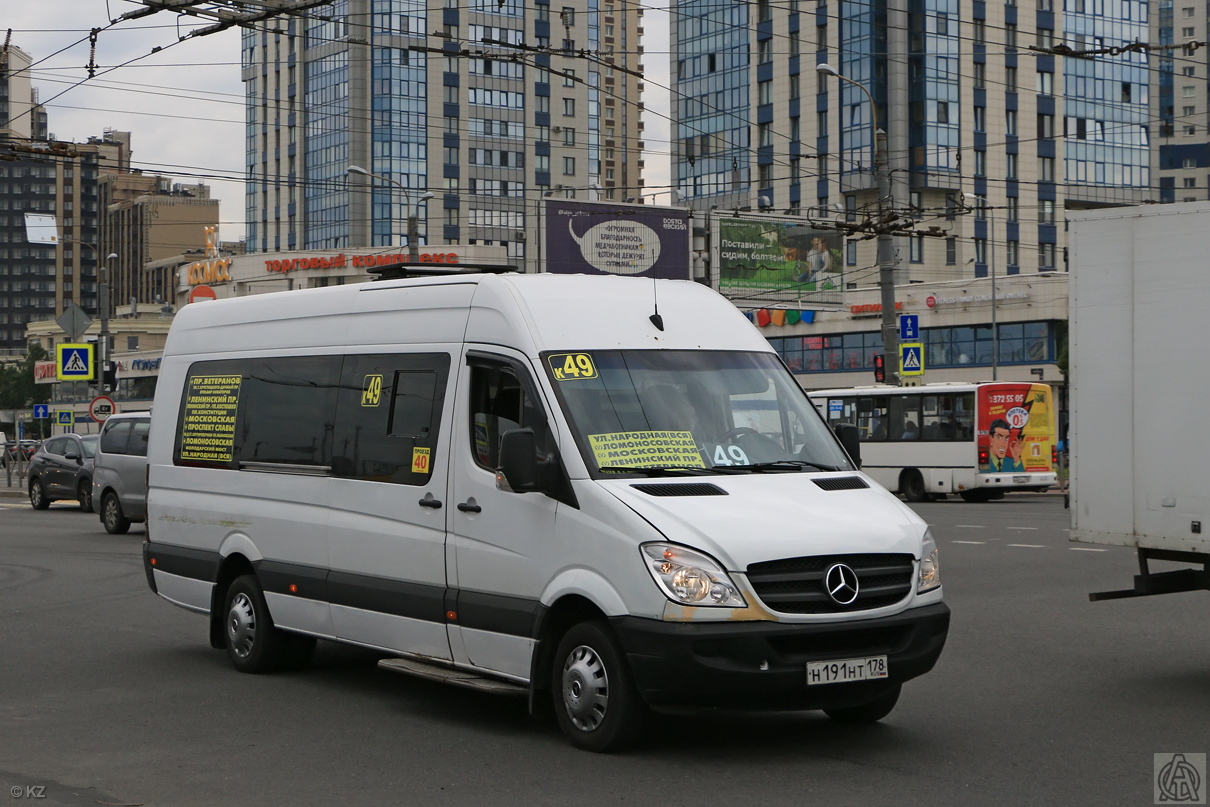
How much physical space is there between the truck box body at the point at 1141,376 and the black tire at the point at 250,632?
5236mm

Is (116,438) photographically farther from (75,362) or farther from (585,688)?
(585,688)

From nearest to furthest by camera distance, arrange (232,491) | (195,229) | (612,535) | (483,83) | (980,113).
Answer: (612,535) → (232,491) → (980,113) → (483,83) → (195,229)

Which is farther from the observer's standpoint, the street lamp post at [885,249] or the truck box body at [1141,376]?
the street lamp post at [885,249]

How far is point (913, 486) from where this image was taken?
36531mm

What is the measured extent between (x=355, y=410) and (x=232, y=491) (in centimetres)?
151

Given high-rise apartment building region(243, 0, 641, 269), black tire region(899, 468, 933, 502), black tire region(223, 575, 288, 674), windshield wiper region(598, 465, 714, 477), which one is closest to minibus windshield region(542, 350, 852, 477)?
windshield wiper region(598, 465, 714, 477)

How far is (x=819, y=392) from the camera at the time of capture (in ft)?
129

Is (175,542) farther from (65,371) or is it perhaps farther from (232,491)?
(65,371)

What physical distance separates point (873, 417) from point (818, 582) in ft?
101

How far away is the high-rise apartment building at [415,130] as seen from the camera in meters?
105

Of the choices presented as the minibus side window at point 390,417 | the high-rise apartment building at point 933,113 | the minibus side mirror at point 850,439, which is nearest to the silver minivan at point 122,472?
the minibus side window at point 390,417

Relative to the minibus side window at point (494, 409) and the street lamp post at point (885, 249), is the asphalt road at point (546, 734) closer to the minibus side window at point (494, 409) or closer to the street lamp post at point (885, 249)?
the minibus side window at point (494, 409)

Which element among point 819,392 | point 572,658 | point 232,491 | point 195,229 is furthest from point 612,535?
point 195,229

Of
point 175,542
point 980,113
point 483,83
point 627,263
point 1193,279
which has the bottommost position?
point 175,542
